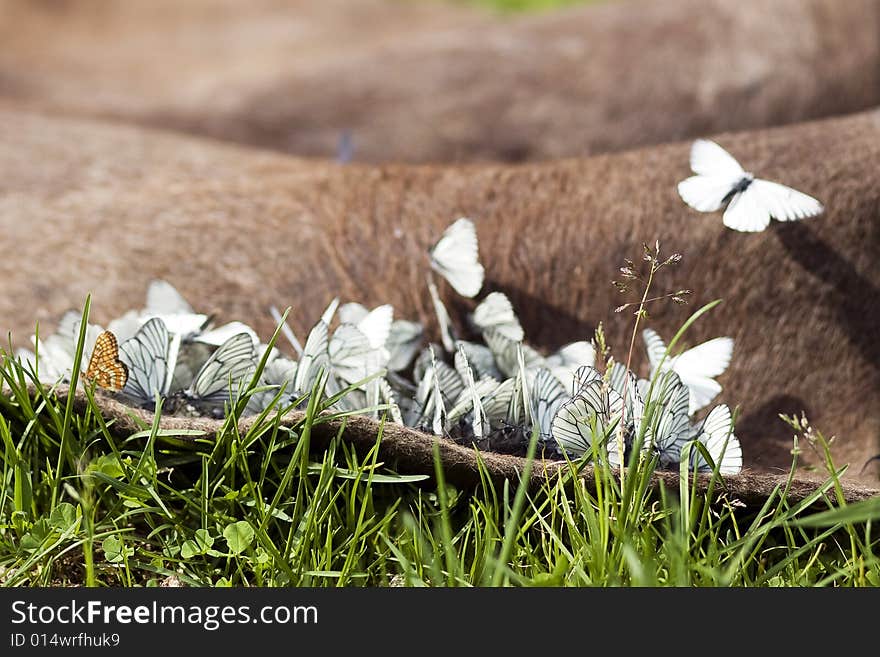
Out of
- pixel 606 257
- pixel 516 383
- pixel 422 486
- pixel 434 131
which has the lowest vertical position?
pixel 422 486

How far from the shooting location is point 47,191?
7.26 ft

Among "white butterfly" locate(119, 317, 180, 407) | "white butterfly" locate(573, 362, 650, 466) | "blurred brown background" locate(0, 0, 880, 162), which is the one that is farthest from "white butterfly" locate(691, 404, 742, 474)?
"blurred brown background" locate(0, 0, 880, 162)

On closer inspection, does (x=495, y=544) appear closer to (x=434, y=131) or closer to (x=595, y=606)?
(x=595, y=606)

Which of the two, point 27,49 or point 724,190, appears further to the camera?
point 27,49

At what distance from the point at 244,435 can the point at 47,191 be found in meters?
1.14

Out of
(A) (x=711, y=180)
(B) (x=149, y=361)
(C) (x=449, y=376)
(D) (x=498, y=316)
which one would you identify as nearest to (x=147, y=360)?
(B) (x=149, y=361)

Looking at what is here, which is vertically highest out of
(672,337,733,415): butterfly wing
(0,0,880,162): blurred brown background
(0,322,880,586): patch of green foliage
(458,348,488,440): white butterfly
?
(0,0,880,162): blurred brown background

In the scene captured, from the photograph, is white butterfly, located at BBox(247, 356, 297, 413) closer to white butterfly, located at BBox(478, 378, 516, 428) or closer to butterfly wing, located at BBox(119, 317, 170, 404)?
butterfly wing, located at BBox(119, 317, 170, 404)

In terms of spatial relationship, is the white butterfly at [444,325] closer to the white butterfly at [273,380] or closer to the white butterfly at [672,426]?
the white butterfly at [273,380]

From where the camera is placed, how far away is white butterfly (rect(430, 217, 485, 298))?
1.76m

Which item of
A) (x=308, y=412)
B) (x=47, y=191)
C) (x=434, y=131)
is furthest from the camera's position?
(x=434, y=131)

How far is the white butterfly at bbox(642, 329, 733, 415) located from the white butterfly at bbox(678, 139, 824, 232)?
0.23 metres

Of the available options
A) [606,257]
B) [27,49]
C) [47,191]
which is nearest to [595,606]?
[606,257]

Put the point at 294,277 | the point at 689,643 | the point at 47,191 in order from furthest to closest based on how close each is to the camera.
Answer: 1. the point at 47,191
2. the point at 294,277
3. the point at 689,643
